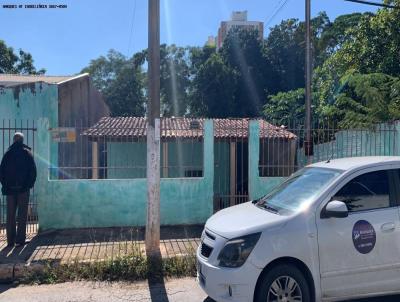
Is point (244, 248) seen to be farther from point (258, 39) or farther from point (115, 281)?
point (258, 39)

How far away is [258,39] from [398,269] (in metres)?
32.3

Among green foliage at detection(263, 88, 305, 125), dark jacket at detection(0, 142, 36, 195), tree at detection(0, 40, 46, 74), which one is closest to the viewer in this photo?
dark jacket at detection(0, 142, 36, 195)

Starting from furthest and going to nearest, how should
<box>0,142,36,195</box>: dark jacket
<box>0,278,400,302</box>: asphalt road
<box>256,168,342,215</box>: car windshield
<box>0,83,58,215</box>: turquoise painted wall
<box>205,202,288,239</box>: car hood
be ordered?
<box>0,83,58,215</box>: turquoise painted wall → <box>0,142,36,195</box>: dark jacket → <box>0,278,400,302</box>: asphalt road → <box>256,168,342,215</box>: car windshield → <box>205,202,288,239</box>: car hood

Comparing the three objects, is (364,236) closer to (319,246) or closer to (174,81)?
(319,246)

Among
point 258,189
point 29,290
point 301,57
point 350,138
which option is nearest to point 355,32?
point 350,138

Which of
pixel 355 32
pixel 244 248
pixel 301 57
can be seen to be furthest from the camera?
pixel 301 57

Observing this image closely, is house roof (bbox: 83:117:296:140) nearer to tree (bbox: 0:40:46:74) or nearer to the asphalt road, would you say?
the asphalt road

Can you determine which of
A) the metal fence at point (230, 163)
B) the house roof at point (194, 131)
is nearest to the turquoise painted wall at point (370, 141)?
the house roof at point (194, 131)

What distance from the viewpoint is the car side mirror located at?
173 inches

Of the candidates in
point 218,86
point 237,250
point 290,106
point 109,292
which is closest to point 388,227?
point 237,250

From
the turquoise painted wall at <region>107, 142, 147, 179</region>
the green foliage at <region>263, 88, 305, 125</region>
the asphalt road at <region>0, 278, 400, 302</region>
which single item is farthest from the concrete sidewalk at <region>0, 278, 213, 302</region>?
the green foliage at <region>263, 88, 305, 125</region>

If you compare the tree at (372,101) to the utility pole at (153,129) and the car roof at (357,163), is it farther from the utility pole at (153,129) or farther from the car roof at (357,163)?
the car roof at (357,163)

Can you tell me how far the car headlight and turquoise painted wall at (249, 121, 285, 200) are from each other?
509cm

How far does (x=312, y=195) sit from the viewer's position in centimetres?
472
